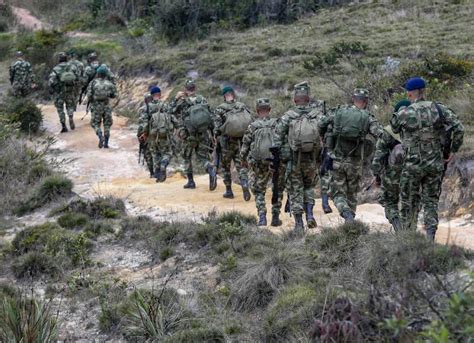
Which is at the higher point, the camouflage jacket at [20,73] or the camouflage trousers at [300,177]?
the camouflage trousers at [300,177]

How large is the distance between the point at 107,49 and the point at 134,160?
15.1 m

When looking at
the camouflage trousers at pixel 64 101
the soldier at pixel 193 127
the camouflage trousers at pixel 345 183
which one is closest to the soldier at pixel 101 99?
the camouflage trousers at pixel 64 101

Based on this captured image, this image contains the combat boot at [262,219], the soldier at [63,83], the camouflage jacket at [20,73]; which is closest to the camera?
the combat boot at [262,219]

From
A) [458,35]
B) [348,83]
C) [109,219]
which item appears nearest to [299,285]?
[109,219]

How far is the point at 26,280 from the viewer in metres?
7.59

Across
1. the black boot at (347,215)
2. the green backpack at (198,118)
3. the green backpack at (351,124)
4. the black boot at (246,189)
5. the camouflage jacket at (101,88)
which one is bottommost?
the black boot at (246,189)

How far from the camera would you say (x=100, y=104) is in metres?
15.2

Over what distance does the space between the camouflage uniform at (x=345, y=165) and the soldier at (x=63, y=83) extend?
417 inches

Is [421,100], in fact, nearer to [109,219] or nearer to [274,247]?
[274,247]

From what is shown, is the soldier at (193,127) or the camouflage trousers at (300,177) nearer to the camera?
the camouflage trousers at (300,177)

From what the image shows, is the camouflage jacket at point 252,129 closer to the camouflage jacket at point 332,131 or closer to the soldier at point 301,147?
the soldier at point 301,147

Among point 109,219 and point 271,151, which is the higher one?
point 271,151

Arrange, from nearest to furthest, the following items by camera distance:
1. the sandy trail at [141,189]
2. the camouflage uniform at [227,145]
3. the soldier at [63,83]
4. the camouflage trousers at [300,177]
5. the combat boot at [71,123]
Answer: the camouflage trousers at [300,177] → the sandy trail at [141,189] → the camouflage uniform at [227,145] → the soldier at [63,83] → the combat boot at [71,123]

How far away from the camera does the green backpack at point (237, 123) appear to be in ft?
32.8
